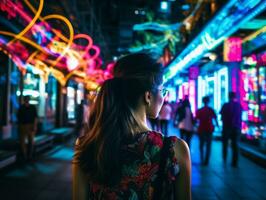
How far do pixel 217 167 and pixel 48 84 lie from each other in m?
8.71

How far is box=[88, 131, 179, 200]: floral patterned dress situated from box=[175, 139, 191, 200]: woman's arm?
24mm

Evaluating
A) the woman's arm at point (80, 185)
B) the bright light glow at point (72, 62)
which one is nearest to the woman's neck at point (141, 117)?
the woman's arm at point (80, 185)

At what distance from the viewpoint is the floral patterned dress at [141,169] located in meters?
1.42

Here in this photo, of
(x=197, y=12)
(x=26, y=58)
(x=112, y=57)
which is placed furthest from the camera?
(x=112, y=57)

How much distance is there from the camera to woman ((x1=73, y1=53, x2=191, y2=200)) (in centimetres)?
142

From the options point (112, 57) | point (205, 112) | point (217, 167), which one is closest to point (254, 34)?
point (205, 112)

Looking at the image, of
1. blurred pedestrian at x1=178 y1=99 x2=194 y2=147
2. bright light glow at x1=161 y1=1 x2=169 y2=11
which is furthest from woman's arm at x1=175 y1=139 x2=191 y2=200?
bright light glow at x1=161 y1=1 x2=169 y2=11

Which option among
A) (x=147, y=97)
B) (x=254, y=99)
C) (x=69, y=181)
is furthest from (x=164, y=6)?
(x=147, y=97)

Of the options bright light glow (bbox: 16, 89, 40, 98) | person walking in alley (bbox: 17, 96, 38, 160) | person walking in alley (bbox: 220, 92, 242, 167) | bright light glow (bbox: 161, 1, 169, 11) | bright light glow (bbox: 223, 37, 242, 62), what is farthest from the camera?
bright light glow (bbox: 161, 1, 169, 11)

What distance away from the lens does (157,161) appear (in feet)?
4.68

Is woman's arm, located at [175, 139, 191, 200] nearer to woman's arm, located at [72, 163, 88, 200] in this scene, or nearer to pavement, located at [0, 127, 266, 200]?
woman's arm, located at [72, 163, 88, 200]

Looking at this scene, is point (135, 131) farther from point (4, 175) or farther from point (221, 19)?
point (221, 19)

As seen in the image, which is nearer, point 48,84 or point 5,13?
point 5,13

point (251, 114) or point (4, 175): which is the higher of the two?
point (251, 114)
